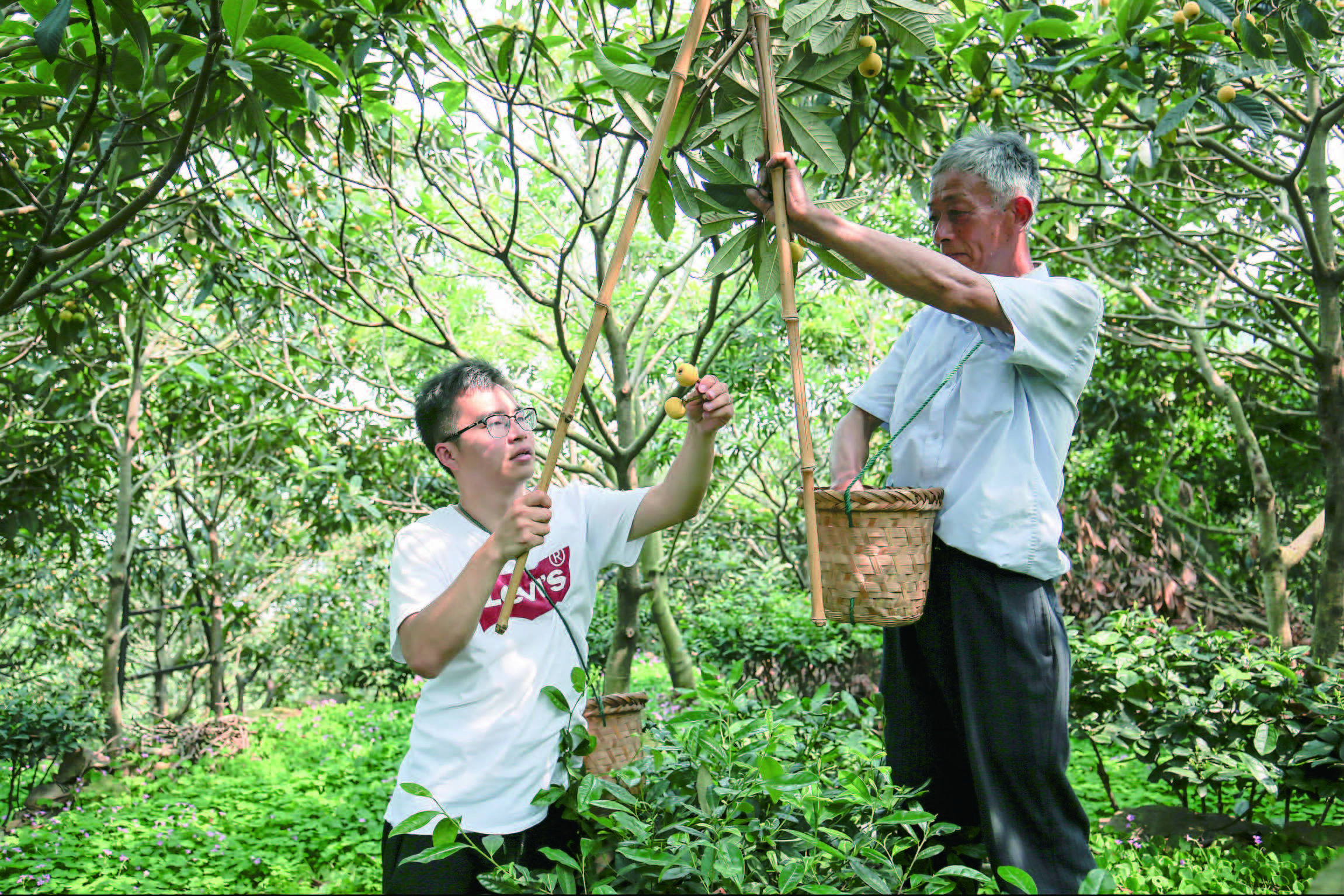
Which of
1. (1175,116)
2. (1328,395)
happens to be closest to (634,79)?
(1175,116)

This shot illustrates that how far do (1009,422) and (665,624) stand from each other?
242 cm

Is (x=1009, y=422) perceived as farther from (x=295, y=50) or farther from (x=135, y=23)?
(x=135, y=23)

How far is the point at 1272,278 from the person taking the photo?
503 cm

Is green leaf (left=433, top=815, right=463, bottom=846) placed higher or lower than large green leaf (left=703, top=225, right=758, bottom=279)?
lower

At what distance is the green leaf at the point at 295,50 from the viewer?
1831 millimetres

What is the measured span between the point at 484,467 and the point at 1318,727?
2.52 meters

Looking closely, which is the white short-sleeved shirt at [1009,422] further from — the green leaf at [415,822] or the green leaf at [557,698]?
the green leaf at [415,822]

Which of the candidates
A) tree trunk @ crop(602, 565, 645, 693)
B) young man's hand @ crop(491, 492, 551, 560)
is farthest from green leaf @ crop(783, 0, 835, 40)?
tree trunk @ crop(602, 565, 645, 693)

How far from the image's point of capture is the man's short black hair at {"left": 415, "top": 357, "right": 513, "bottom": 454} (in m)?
1.91

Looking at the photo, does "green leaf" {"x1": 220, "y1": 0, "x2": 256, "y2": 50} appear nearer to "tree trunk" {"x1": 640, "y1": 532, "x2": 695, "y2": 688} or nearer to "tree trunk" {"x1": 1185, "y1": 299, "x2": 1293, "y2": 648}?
"tree trunk" {"x1": 640, "y1": 532, "x2": 695, "y2": 688}

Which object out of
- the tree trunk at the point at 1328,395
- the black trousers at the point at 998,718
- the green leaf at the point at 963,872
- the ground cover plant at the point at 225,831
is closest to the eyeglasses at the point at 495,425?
the black trousers at the point at 998,718

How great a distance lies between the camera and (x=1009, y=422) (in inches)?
62.7

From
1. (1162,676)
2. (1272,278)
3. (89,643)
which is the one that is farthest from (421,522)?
(89,643)

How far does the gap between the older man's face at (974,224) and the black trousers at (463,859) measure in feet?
4.07
